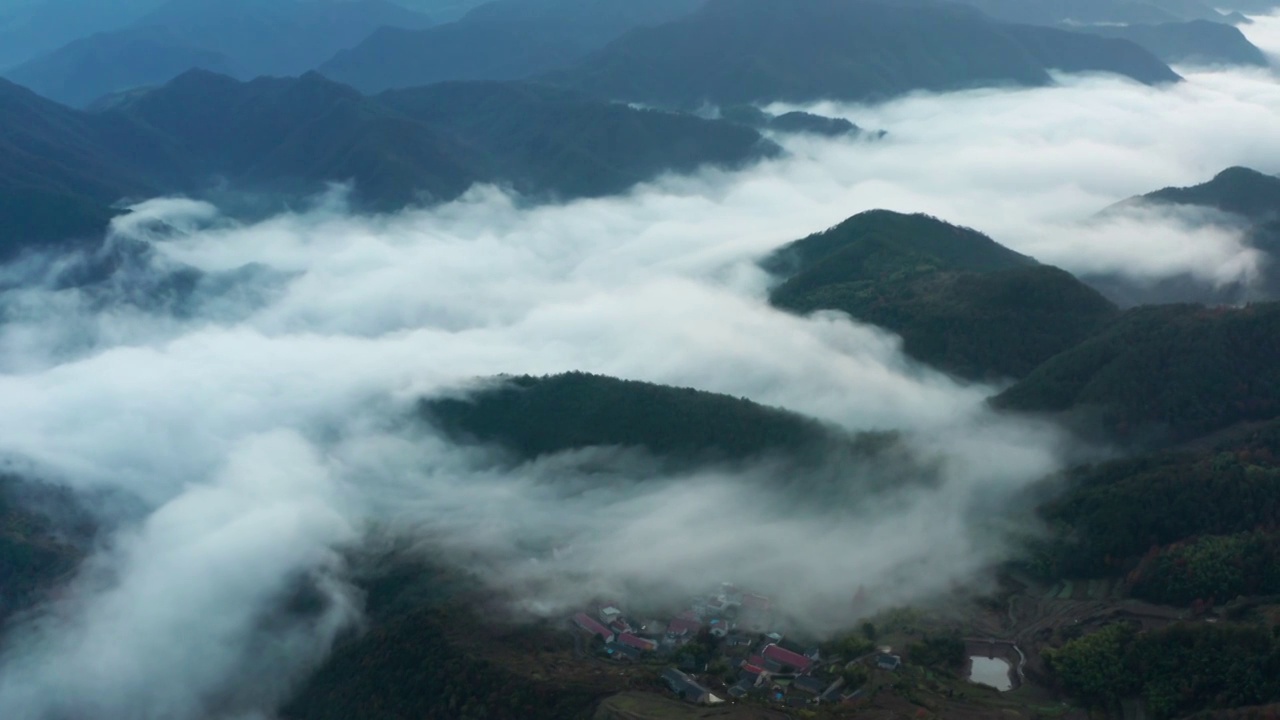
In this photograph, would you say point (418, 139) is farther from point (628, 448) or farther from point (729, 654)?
A: point (729, 654)

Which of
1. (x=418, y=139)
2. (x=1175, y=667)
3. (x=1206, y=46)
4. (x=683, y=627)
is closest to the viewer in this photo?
(x=1175, y=667)

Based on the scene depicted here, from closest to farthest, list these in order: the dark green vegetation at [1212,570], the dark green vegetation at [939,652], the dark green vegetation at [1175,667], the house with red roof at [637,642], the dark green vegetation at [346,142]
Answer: the dark green vegetation at [1175,667] < the dark green vegetation at [1212,570] < the dark green vegetation at [939,652] < the house with red roof at [637,642] < the dark green vegetation at [346,142]

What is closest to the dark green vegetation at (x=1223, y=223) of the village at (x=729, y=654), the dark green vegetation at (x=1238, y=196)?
the dark green vegetation at (x=1238, y=196)

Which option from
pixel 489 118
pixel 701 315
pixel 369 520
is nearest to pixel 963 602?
pixel 369 520

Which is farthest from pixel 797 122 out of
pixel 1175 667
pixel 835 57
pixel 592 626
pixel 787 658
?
pixel 1175 667

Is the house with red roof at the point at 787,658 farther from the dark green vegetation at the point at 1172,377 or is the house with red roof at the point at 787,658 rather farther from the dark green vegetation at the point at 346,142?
the dark green vegetation at the point at 346,142

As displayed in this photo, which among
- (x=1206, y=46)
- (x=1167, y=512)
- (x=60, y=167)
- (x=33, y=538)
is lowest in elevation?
(x=33, y=538)
